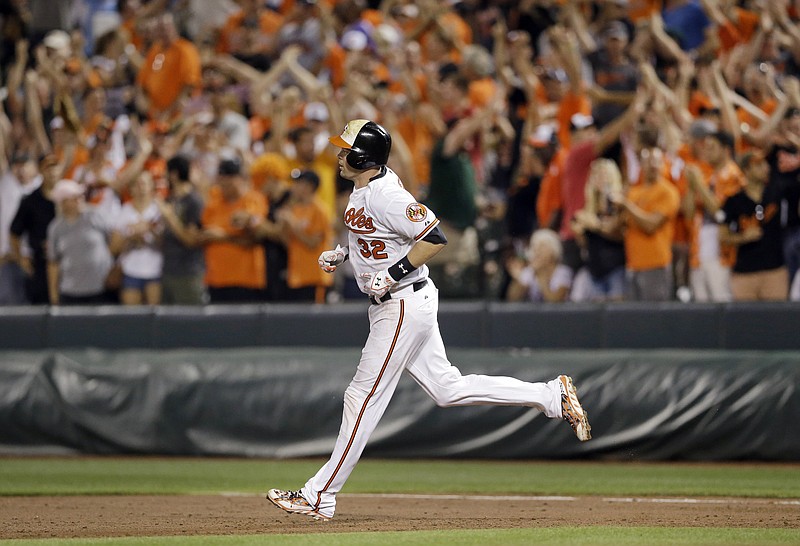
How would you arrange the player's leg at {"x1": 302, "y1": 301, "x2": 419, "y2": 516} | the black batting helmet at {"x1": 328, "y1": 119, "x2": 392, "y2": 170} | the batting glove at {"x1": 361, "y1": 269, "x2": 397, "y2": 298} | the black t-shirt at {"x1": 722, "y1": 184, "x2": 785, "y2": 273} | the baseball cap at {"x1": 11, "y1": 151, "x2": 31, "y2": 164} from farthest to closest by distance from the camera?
the baseball cap at {"x1": 11, "y1": 151, "x2": 31, "y2": 164} → the black t-shirt at {"x1": 722, "y1": 184, "x2": 785, "y2": 273} → the black batting helmet at {"x1": 328, "y1": 119, "x2": 392, "y2": 170} → the player's leg at {"x1": 302, "y1": 301, "x2": 419, "y2": 516} → the batting glove at {"x1": 361, "y1": 269, "x2": 397, "y2": 298}

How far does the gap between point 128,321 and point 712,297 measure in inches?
224

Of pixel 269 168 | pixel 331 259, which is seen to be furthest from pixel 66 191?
pixel 331 259

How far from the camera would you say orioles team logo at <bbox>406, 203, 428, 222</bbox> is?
669 cm

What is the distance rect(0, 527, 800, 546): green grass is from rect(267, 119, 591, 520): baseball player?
58cm

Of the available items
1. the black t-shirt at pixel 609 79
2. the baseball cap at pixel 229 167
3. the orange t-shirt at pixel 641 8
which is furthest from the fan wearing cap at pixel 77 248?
the orange t-shirt at pixel 641 8

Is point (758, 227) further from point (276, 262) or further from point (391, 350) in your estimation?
point (391, 350)

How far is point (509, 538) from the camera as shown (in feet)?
19.7

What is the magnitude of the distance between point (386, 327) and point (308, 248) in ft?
17.7

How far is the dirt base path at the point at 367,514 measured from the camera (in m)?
6.66

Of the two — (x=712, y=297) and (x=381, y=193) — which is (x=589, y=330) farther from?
(x=381, y=193)

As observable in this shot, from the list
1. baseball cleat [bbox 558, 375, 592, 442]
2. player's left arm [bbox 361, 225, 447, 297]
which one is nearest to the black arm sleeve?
player's left arm [bbox 361, 225, 447, 297]

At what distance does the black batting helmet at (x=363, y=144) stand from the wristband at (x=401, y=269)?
60 cm

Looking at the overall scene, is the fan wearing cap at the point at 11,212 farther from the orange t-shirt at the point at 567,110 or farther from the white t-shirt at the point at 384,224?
the white t-shirt at the point at 384,224

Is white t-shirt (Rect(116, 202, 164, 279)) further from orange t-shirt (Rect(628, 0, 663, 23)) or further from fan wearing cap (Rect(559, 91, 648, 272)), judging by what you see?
orange t-shirt (Rect(628, 0, 663, 23))
